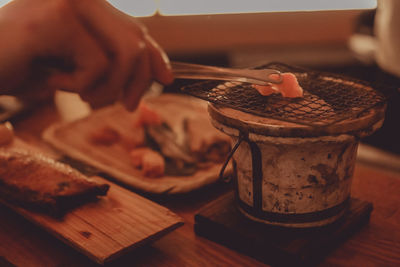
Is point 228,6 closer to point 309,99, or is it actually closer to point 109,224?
point 309,99

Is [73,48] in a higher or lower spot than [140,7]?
higher

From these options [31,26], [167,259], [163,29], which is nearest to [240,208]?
[167,259]

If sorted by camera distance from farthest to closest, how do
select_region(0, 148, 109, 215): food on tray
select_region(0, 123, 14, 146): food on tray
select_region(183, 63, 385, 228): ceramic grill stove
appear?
1. select_region(0, 123, 14, 146): food on tray
2. select_region(0, 148, 109, 215): food on tray
3. select_region(183, 63, 385, 228): ceramic grill stove

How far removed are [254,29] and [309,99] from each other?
17.1 feet

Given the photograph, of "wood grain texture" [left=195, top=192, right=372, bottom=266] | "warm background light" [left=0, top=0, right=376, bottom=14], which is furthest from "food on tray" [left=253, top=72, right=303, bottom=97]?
"warm background light" [left=0, top=0, right=376, bottom=14]

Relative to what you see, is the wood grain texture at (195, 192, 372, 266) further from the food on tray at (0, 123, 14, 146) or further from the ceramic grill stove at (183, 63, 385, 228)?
the food on tray at (0, 123, 14, 146)

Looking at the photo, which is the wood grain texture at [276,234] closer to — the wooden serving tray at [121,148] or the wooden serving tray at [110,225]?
the wooden serving tray at [110,225]

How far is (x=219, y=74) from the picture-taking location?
127 cm

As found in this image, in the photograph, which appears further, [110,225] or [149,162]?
[149,162]

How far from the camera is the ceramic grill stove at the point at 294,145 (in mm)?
1331

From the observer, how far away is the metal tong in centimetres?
118

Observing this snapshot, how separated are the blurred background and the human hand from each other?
5.19m

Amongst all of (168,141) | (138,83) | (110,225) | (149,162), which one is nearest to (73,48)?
(138,83)

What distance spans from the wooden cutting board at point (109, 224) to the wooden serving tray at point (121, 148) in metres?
0.22
